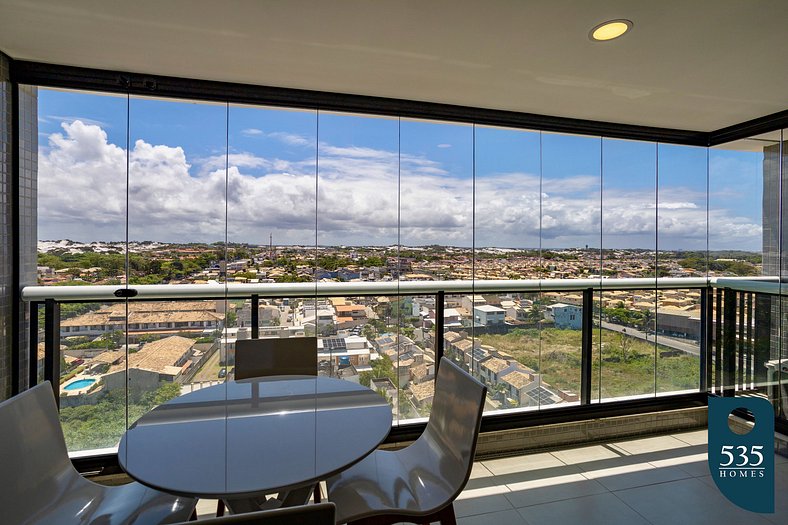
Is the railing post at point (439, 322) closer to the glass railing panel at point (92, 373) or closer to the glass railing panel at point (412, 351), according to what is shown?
the glass railing panel at point (412, 351)

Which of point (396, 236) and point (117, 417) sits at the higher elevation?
point (396, 236)

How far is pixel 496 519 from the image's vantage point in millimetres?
2365

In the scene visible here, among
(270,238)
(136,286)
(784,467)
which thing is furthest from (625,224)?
(136,286)

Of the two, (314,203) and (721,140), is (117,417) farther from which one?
(721,140)

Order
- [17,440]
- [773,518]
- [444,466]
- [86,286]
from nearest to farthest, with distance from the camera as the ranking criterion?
[17,440] < [444,466] < [773,518] < [86,286]

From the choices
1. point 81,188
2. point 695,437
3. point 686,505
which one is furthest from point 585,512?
point 81,188

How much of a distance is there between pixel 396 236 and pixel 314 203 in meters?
0.66

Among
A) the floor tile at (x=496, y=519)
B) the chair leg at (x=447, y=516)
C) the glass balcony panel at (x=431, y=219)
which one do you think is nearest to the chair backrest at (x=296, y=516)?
the chair leg at (x=447, y=516)

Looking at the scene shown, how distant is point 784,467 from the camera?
295cm

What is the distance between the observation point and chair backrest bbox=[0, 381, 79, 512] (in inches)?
55.3

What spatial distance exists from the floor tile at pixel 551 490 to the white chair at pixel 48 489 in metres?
1.95

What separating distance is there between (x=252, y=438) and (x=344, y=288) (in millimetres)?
1603

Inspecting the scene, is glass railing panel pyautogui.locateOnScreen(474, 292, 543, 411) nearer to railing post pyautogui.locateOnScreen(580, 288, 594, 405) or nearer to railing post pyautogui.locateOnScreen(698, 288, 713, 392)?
railing post pyautogui.locateOnScreen(580, 288, 594, 405)

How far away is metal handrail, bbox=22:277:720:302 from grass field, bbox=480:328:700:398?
→ 405mm
